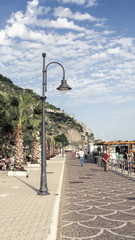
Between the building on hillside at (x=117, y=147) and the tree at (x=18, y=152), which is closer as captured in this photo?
the tree at (x=18, y=152)

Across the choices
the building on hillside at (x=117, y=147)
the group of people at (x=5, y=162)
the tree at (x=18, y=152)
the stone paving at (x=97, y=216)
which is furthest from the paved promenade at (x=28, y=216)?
the building on hillside at (x=117, y=147)

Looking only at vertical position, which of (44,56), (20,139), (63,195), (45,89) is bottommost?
(63,195)

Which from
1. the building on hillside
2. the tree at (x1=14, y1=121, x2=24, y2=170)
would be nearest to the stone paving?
the tree at (x1=14, y1=121, x2=24, y2=170)

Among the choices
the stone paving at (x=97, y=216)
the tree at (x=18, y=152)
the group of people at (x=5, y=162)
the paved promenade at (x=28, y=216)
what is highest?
the tree at (x=18, y=152)

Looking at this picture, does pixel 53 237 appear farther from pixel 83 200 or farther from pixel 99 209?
pixel 83 200

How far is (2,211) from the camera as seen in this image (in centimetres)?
721

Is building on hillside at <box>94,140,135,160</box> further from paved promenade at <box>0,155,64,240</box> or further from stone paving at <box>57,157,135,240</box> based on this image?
paved promenade at <box>0,155,64,240</box>

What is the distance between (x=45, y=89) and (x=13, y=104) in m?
8.50

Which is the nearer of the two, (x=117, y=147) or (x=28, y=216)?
(x=28, y=216)

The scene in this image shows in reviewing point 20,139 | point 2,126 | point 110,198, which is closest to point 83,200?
point 110,198

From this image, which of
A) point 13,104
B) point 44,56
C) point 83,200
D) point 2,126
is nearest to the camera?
point 83,200

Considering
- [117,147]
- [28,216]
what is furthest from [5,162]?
[117,147]

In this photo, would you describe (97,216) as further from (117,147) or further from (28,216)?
(117,147)

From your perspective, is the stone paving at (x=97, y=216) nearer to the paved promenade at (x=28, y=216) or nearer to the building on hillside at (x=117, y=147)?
the paved promenade at (x=28, y=216)
